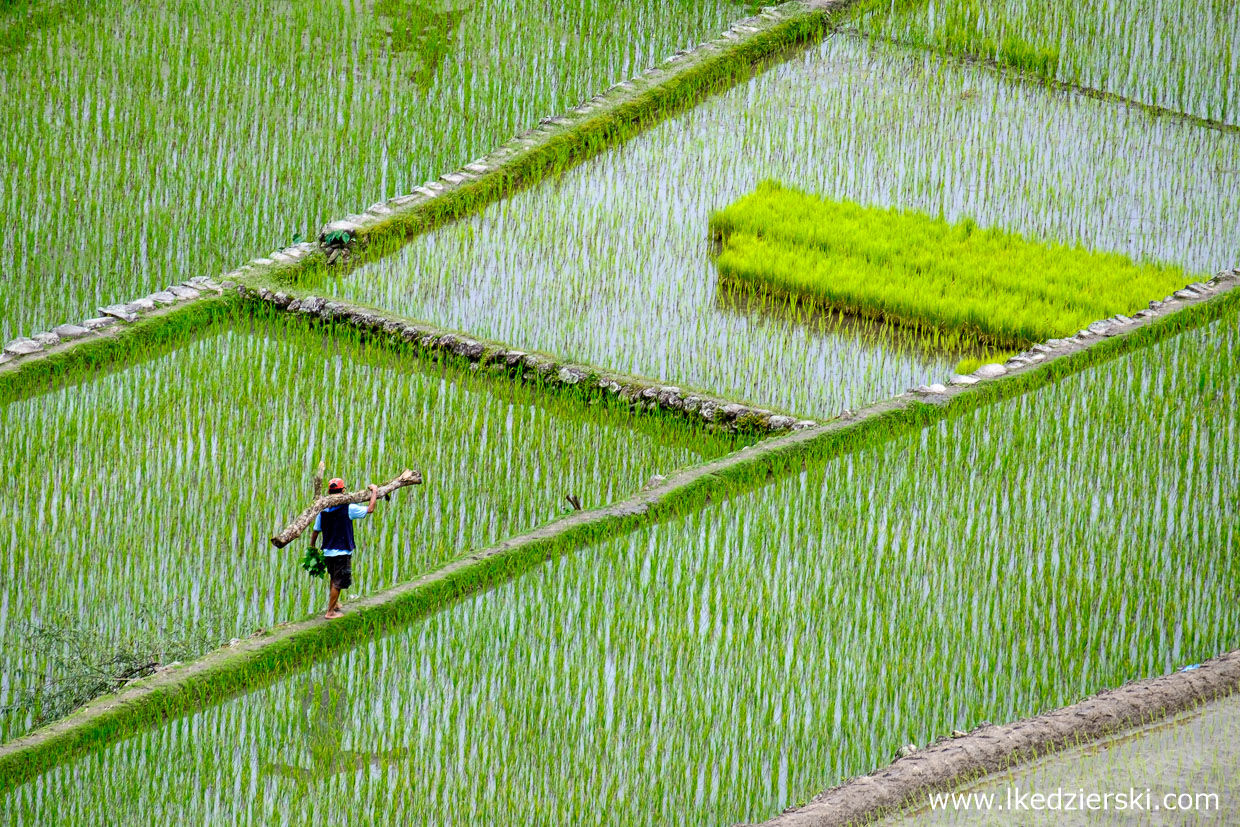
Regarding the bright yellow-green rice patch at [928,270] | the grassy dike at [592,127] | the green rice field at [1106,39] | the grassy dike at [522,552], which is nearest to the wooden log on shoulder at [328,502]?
the grassy dike at [522,552]

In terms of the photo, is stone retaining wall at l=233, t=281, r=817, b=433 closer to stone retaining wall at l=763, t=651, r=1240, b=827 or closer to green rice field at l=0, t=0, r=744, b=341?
green rice field at l=0, t=0, r=744, b=341

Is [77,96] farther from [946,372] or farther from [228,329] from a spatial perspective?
[946,372]

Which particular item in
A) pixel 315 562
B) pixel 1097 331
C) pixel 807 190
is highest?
pixel 807 190

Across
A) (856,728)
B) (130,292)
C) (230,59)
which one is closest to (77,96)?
(230,59)

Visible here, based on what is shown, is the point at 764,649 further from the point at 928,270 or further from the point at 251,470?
the point at 928,270

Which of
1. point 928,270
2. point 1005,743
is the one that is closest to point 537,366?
point 928,270

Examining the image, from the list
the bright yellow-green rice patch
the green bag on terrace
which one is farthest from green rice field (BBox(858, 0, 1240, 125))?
the green bag on terrace
